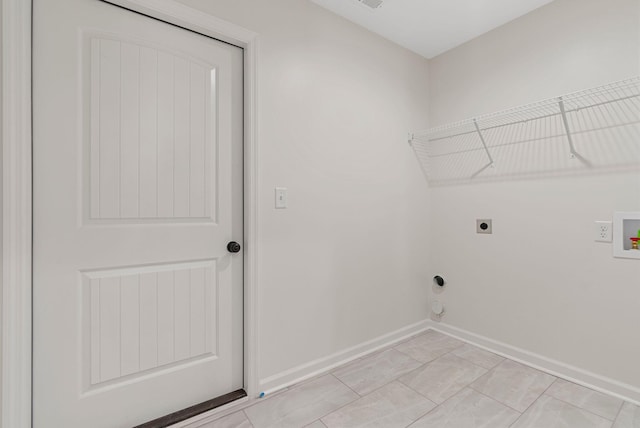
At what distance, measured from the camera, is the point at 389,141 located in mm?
2299

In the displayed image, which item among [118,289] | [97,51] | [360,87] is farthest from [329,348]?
[97,51]

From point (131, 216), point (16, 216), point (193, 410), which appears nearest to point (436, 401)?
point (193, 410)

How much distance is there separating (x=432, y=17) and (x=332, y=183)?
1315mm

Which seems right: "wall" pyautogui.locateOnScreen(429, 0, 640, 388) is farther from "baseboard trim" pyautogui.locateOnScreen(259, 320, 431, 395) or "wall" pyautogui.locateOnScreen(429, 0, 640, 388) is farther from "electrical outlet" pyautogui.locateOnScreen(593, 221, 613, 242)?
"baseboard trim" pyautogui.locateOnScreen(259, 320, 431, 395)

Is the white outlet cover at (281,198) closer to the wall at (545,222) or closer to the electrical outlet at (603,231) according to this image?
the wall at (545,222)

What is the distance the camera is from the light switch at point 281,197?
5.62ft

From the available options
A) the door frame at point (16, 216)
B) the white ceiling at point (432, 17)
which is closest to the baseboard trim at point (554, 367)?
the white ceiling at point (432, 17)

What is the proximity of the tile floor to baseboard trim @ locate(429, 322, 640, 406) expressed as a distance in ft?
0.18

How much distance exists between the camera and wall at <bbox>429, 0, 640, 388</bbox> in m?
1.64

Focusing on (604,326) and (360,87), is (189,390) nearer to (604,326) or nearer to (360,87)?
(360,87)

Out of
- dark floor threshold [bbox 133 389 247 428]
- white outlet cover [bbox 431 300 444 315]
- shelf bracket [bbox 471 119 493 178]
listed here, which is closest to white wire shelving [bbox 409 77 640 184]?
shelf bracket [bbox 471 119 493 178]

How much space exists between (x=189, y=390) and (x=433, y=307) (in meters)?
1.93

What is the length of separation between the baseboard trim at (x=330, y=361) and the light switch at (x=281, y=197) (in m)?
0.98

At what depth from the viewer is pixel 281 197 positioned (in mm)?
1726
